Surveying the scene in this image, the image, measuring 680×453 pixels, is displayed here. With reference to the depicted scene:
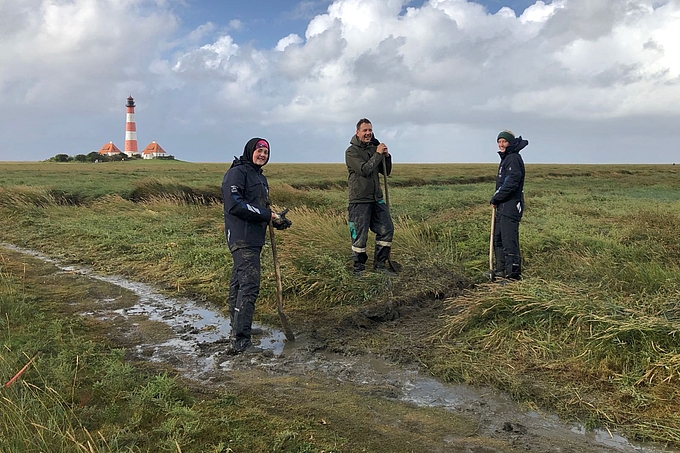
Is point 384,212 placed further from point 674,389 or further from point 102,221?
point 102,221

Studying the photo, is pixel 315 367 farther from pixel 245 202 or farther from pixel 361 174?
pixel 361 174

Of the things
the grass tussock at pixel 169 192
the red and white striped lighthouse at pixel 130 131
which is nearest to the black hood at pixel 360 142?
the grass tussock at pixel 169 192

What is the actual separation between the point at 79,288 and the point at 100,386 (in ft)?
13.8

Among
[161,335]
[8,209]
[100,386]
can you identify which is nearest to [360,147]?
Result: [161,335]

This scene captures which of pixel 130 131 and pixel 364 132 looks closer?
pixel 364 132

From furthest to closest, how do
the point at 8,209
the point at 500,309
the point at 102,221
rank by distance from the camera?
the point at 8,209 < the point at 102,221 < the point at 500,309

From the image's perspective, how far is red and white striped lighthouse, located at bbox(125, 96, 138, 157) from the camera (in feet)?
269

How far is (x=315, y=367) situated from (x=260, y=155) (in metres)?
2.10

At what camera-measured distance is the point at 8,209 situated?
1514 cm

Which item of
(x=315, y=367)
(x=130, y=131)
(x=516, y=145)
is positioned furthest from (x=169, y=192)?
(x=130, y=131)

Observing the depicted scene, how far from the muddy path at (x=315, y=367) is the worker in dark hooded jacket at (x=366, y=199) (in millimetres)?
1283

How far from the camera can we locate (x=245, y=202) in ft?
16.3

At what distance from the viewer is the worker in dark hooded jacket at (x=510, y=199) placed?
6.70 metres

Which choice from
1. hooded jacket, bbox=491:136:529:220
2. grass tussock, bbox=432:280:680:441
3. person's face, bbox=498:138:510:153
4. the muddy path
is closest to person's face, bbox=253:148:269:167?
the muddy path
